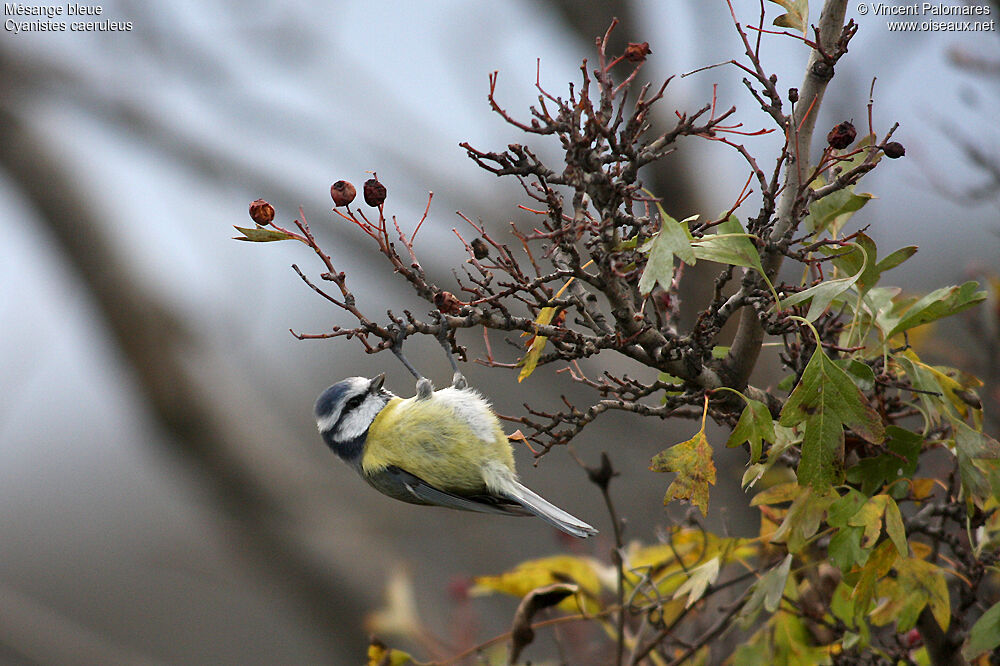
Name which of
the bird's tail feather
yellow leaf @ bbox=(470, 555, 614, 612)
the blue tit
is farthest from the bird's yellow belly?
yellow leaf @ bbox=(470, 555, 614, 612)

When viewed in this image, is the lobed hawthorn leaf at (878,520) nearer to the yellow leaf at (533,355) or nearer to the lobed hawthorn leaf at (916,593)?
the lobed hawthorn leaf at (916,593)

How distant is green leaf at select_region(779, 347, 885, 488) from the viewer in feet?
3.59

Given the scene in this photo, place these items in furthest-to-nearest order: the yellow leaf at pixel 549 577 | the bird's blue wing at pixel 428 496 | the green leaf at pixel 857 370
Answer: the bird's blue wing at pixel 428 496, the yellow leaf at pixel 549 577, the green leaf at pixel 857 370

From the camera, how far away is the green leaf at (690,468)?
A: 3.73 feet

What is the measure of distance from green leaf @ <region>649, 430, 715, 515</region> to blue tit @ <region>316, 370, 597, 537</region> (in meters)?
0.69

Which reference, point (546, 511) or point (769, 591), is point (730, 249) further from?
point (546, 511)

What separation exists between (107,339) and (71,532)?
3937 mm

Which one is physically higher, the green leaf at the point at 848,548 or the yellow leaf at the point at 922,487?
the green leaf at the point at 848,548

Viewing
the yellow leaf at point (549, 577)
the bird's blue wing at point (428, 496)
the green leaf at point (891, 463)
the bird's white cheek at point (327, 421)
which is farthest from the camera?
the bird's white cheek at point (327, 421)

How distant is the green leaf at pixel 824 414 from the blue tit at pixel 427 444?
0.80 m

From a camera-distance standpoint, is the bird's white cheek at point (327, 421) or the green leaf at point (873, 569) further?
the bird's white cheek at point (327, 421)

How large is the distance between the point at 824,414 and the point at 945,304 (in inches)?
12.5

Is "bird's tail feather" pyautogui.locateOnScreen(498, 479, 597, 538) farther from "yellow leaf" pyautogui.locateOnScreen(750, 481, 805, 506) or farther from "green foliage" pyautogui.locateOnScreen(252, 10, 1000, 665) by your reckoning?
"yellow leaf" pyautogui.locateOnScreen(750, 481, 805, 506)

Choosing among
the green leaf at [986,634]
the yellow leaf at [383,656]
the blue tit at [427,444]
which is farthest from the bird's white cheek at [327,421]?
the green leaf at [986,634]
